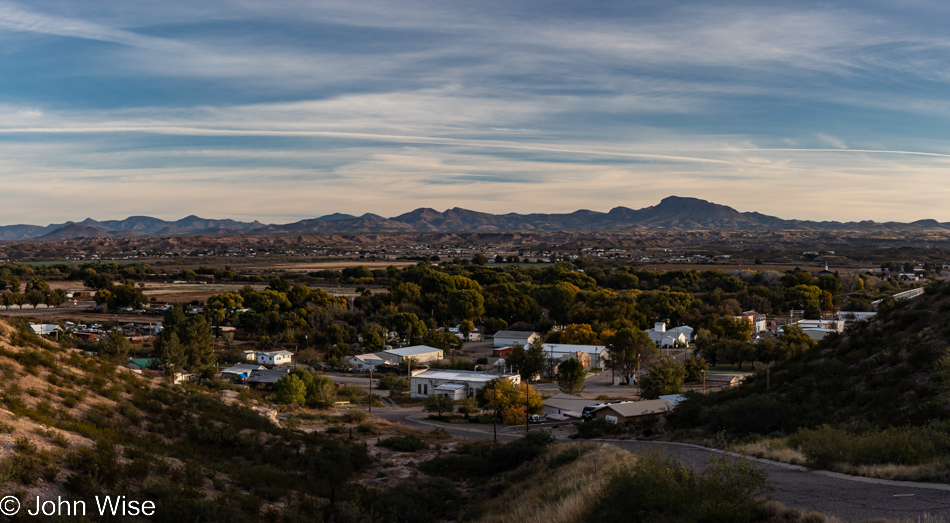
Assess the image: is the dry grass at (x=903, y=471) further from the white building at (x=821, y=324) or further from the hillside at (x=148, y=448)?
the white building at (x=821, y=324)

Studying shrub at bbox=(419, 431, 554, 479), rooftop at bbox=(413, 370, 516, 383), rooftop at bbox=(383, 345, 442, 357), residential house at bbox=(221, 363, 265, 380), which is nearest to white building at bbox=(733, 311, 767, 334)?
rooftop at bbox=(383, 345, 442, 357)

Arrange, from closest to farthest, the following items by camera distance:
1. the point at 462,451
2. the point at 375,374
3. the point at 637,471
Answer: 1. the point at 637,471
2. the point at 462,451
3. the point at 375,374

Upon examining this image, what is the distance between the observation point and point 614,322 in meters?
54.7

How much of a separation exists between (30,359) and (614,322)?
4550cm

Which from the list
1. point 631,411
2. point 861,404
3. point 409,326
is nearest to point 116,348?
point 409,326

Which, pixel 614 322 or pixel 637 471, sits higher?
pixel 637 471

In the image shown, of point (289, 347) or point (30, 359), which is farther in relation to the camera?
point (289, 347)

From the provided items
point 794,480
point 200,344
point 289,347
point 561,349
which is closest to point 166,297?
point 289,347

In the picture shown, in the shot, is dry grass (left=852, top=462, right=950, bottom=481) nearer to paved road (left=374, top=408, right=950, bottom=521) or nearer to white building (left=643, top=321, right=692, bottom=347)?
paved road (left=374, top=408, right=950, bottom=521)

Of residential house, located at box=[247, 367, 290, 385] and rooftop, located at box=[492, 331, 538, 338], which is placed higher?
rooftop, located at box=[492, 331, 538, 338]

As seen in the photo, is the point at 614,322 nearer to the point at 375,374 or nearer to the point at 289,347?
the point at 375,374

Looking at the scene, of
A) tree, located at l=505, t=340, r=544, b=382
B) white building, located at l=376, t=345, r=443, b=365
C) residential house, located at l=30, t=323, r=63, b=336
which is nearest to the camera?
tree, located at l=505, t=340, r=544, b=382

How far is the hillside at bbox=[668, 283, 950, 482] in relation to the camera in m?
10.9

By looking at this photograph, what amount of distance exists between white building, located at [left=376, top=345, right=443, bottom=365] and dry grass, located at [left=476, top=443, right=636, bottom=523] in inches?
1232
